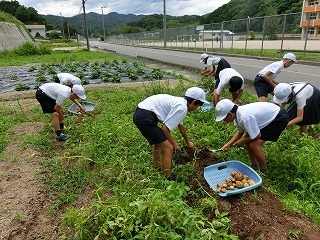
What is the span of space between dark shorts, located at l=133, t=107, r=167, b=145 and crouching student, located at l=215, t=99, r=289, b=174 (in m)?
0.75

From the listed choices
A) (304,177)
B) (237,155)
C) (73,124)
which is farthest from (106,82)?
(304,177)

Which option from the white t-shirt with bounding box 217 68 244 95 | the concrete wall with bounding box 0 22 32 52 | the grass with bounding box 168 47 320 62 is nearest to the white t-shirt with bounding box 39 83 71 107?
the white t-shirt with bounding box 217 68 244 95

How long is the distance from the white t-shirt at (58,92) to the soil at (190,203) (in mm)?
1316

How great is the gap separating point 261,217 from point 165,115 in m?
1.59

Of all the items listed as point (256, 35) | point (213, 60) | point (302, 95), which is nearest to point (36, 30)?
point (256, 35)

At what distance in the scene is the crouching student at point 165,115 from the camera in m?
3.35

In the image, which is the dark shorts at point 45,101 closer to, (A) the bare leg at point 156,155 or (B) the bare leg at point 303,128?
(A) the bare leg at point 156,155

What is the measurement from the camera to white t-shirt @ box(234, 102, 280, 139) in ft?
11.2

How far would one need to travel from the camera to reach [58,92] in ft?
16.9

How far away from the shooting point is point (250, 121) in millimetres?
3410

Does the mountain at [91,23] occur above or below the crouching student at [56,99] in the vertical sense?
above

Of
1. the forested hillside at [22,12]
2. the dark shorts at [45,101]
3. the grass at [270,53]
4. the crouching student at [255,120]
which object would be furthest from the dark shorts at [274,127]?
the forested hillside at [22,12]

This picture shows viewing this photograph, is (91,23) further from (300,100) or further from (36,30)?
(300,100)

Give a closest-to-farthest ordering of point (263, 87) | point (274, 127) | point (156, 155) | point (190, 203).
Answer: point (190, 203), point (274, 127), point (156, 155), point (263, 87)
